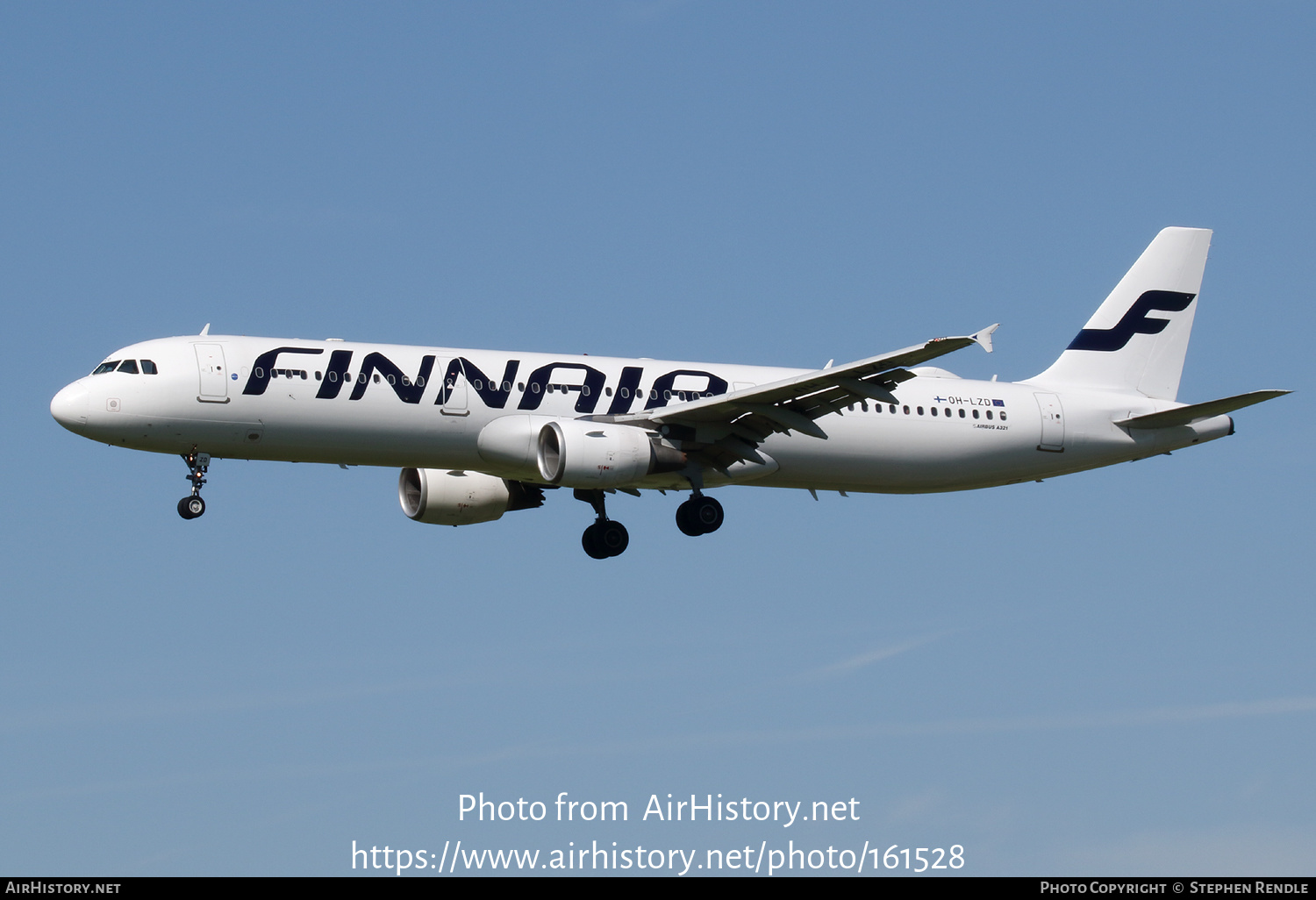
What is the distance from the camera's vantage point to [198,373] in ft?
123

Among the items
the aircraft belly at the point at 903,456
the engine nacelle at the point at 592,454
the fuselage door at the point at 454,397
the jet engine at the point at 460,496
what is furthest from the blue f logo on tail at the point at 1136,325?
the fuselage door at the point at 454,397

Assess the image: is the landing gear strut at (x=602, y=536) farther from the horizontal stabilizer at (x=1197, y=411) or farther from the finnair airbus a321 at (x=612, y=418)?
the horizontal stabilizer at (x=1197, y=411)

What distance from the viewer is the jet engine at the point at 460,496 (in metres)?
44.0

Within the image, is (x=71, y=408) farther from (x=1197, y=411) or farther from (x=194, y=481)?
(x=1197, y=411)

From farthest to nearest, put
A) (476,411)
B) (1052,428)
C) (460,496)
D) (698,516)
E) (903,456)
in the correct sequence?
1. (1052,428)
2. (460,496)
3. (903,456)
4. (698,516)
5. (476,411)

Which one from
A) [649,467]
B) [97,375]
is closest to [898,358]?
[649,467]

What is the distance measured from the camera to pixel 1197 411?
43.4 metres

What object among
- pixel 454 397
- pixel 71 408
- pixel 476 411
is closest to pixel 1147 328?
pixel 476 411

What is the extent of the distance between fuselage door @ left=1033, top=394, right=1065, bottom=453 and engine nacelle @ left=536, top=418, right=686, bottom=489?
36.5ft

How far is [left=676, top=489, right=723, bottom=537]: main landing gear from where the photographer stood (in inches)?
1617

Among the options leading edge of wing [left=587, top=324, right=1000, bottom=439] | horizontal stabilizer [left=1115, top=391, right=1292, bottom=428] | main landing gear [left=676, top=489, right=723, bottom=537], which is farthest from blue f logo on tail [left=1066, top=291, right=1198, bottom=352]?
main landing gear [left=676, top=489, right=723, bottom=537]

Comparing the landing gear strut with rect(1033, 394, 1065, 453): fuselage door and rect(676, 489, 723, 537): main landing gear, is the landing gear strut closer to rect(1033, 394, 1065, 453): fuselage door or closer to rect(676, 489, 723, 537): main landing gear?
rect(676, 489, 723, 537): main landing gear

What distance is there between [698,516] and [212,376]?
11.8 m

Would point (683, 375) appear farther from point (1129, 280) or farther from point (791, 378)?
point (1129, 280)
